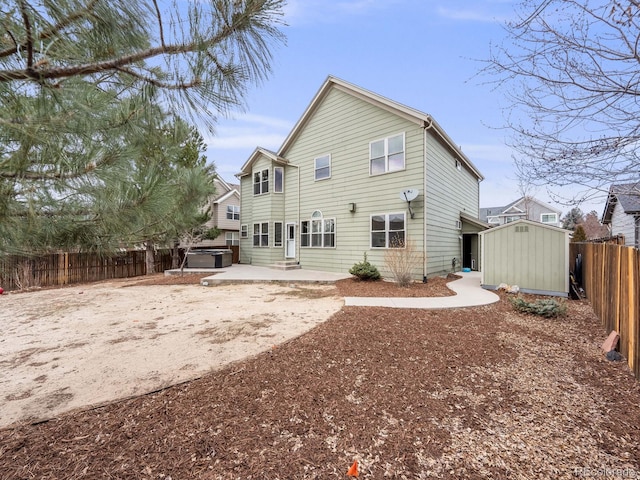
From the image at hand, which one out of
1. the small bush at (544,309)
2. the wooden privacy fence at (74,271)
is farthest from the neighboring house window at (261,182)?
the small bush at (544,309)

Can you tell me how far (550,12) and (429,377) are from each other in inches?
146

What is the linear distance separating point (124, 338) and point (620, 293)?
7236 millimetres

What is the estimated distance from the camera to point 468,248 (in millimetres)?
13234

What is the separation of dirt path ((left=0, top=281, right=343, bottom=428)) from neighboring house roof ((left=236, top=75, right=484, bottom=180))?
21.5 ft

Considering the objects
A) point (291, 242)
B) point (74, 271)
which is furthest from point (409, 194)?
point (74, 271)

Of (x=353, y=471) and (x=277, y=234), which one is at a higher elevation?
(x=277, y=234)

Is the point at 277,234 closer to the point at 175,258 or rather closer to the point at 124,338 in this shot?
the point at 175,258

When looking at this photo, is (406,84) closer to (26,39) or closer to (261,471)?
(26,39)

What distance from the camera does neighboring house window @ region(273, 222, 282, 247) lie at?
13805mm

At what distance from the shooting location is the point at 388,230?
32.5 ft

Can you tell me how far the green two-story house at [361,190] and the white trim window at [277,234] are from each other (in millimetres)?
51

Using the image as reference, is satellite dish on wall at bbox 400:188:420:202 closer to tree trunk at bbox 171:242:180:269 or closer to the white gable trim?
tree trunk at bbox 171:242:180:269

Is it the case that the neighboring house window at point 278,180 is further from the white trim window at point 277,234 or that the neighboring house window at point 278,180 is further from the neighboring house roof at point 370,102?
the white trim window at point 277,234

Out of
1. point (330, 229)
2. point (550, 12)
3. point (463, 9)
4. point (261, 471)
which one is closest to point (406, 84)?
point (463, 9)
